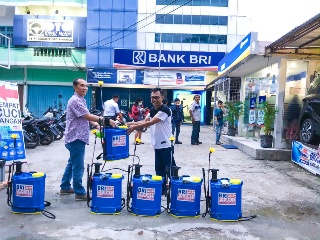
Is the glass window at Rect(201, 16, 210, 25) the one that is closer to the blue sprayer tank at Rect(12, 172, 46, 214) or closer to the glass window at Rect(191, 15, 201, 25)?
the glass window at Rect(191, 15, 201, 25)

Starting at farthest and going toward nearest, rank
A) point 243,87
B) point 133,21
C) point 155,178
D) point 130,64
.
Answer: point 133,21, point 130,64, point 243,87, point 155,178

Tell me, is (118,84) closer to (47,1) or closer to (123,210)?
(47,1)

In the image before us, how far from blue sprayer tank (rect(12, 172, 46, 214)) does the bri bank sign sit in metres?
19.9

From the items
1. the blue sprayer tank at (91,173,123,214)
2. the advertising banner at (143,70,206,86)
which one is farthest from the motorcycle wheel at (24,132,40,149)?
the advertising banner at (143,70,206,86)

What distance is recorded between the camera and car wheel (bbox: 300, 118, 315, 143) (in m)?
7.32

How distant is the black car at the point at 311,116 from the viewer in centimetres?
716

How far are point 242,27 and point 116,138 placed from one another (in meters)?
26.7

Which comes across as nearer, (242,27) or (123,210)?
(123,210)

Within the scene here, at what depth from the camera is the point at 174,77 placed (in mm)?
23328

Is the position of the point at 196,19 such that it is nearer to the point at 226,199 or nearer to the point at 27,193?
the point at 226,199

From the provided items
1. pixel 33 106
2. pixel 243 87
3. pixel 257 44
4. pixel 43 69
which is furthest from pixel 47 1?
pixel 257 44

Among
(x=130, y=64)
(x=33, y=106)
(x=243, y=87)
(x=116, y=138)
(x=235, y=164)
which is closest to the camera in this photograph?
(x=116, y=138)

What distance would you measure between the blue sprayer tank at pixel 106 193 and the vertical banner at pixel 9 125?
93.9 inches

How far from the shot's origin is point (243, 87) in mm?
13031
